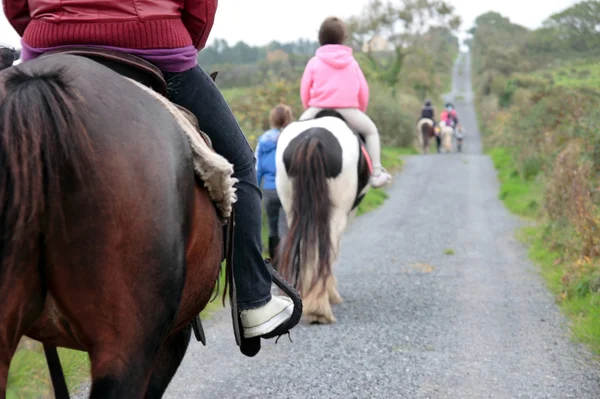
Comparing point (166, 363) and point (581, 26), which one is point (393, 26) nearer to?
point (581, 26)

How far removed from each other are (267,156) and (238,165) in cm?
629

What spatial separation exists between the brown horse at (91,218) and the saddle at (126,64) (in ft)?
0.66

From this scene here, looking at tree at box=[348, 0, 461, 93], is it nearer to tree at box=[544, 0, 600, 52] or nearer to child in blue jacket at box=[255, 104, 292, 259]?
tree at box=[544, 0, 600, 52]

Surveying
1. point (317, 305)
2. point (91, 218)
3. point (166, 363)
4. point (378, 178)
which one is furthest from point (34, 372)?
point (378, 178)

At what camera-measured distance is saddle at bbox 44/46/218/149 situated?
2453 millimetres

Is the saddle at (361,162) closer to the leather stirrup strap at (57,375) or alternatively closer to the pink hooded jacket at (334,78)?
the pink hooded jacket at (334,78)

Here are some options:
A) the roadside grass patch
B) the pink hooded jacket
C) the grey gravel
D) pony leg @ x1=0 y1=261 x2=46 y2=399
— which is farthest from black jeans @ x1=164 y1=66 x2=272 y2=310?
the roadside grass patch

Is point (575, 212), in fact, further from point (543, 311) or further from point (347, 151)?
point (347, 151)

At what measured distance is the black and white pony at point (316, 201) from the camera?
23.3 feet

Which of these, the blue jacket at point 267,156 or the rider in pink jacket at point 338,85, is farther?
the blue jacket at point 267,156

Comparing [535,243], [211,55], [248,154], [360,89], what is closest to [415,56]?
[211,55]

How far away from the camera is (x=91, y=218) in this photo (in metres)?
2.00

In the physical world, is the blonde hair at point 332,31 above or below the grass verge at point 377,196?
above

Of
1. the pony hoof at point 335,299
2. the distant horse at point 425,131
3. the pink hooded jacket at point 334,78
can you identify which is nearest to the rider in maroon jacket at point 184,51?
the pink hooded jacket at point 334,78
